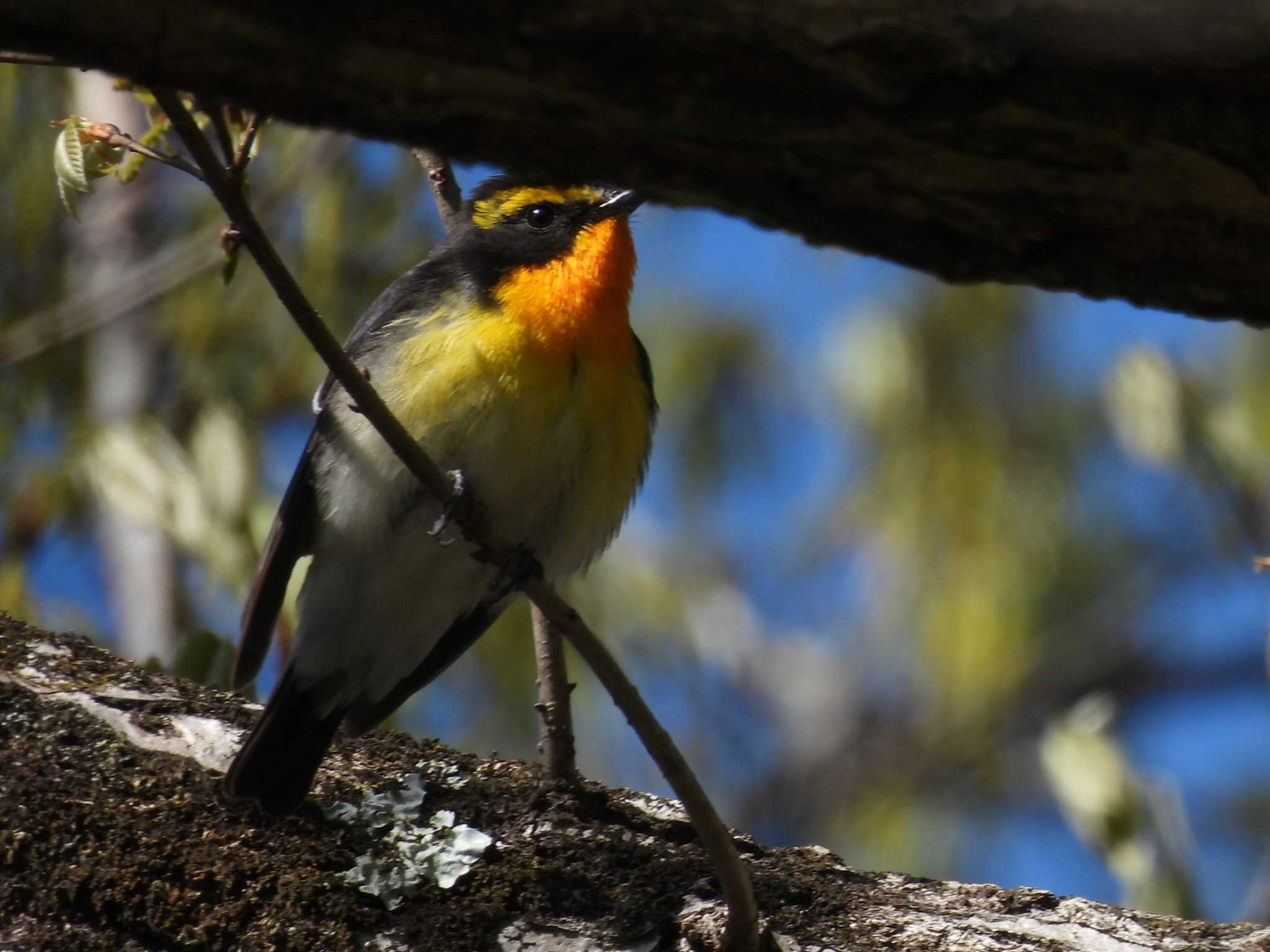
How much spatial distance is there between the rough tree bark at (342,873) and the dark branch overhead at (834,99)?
158 cm

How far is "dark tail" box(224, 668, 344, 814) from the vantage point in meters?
2.96

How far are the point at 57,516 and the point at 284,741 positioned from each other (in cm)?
310

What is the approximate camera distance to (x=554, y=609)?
2869 mm

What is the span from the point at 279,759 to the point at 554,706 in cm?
71

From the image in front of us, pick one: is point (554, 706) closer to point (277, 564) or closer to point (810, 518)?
point (277, 564)

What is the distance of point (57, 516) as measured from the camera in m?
5.82

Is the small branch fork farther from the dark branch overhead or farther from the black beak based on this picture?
the black beak

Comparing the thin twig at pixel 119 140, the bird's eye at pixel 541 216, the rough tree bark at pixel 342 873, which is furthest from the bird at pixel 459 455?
the thin twig at pixel 119 140

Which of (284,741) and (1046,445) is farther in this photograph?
(1046,445)

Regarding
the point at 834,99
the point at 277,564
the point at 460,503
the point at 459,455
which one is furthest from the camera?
the point at 277,564

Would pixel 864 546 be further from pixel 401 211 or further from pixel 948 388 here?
pixel 401 211

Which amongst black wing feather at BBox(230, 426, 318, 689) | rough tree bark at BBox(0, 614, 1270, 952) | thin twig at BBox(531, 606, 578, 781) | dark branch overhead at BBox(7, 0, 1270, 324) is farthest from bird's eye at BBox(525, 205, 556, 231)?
dark branch overhead at BBox(7, 0, 1270, 324)

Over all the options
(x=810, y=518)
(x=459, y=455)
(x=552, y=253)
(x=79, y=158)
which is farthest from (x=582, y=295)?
(x=810, y=518)

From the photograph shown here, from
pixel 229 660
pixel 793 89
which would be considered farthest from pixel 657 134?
pixel 229 660
